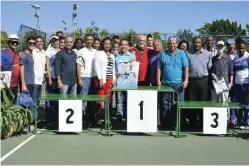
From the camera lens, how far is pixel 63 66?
27.7ft


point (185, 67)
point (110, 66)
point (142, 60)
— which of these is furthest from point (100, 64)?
point (185, 67)

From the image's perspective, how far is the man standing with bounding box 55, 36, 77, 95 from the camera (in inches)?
331

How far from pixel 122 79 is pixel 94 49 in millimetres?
904

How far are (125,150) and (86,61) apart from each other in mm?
2680

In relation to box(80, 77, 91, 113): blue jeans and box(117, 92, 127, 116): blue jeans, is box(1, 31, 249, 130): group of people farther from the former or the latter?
box(117, 92, 127, 116): blue jeans

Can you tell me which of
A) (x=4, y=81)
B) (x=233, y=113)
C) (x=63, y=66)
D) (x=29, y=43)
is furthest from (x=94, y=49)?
(x=233, y=113)

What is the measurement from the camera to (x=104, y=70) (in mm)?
8438

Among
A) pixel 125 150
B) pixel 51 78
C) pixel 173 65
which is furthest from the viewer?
pixel 51 78

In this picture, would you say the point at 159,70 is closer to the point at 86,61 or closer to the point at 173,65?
the point at 173,65

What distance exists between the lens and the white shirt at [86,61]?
8.62m

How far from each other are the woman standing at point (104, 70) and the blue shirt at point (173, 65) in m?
1.01

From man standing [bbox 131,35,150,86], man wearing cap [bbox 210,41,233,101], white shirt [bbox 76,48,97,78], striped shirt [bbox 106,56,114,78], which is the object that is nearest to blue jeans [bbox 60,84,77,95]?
white shirt [bbox 76,48,97,78]

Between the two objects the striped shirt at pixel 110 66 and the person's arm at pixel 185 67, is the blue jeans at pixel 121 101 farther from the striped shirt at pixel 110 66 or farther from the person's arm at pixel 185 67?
the person's arm at pixel 185 67

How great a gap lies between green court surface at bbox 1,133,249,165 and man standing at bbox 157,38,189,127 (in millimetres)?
773
